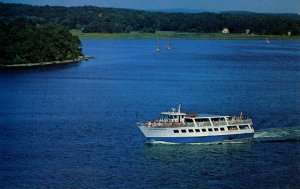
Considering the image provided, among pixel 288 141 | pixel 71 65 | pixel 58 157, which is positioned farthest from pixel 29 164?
pixel 71 65

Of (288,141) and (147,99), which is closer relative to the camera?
(288,141)

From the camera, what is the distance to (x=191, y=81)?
43688 mm

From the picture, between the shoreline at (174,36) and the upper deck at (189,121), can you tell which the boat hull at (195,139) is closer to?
the upper deck at (189,121)

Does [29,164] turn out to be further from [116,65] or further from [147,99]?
[116,65]

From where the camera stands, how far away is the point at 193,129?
2462 cm

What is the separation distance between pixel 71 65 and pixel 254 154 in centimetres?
3379

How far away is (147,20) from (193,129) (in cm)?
9455

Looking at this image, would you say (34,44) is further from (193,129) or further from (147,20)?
(147,20)

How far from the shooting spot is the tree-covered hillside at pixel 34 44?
53.9m

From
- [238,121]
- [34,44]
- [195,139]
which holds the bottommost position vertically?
[34,44]

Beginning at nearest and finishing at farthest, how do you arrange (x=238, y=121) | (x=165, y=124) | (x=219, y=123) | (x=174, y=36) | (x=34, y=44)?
(x=165, y=124)
(x=219, y=123)
(x=238, y=121)
(x=34, y=44)
(x=174, y=36)

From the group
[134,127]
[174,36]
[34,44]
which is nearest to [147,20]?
[174,36]

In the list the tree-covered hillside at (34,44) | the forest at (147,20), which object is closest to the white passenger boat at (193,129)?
the tree-covered hillside at (34,44)

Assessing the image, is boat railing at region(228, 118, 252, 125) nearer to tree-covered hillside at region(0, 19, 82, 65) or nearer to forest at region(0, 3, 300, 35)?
tree-covered hillside at region(0, 19, 82, 65)
